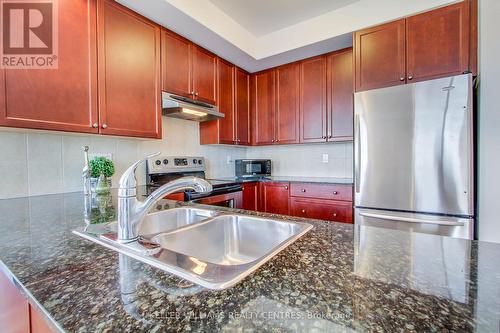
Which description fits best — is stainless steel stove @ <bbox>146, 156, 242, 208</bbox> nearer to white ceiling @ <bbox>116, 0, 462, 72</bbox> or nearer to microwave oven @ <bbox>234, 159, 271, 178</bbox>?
microwave oven @ <bbox>234, 159, 271, 178</bbox>

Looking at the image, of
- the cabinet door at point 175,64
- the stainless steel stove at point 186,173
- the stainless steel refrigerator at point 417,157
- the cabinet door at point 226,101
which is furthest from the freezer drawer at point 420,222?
the cabinet door at point 175,64

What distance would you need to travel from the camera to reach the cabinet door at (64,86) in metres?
1.24

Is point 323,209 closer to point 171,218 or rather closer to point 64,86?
point 171,218

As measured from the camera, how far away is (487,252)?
1.85 feet

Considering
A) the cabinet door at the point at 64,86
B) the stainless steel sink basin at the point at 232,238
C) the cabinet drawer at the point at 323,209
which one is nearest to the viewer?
the stainless steel sink basin at the point at 232,238

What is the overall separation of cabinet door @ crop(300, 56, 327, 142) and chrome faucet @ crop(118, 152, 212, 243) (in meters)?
2.22

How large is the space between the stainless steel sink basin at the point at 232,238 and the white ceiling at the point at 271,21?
5.50 feet

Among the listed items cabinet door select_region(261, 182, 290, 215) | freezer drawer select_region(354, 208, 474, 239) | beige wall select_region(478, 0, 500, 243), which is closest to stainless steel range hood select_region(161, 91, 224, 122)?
cabinet door select_region(261, 182, 290, 215)

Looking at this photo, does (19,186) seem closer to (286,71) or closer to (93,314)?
(93,314)

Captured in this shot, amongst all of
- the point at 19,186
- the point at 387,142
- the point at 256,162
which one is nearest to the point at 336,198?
the point at 387,142

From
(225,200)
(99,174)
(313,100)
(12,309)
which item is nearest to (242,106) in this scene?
(313,100)

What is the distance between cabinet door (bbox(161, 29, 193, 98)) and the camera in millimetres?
2002

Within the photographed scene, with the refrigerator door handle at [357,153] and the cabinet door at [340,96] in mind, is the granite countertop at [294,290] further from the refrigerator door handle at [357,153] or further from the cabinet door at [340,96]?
the cabinet door at [340,96]

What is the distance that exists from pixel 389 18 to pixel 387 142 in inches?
42.3
